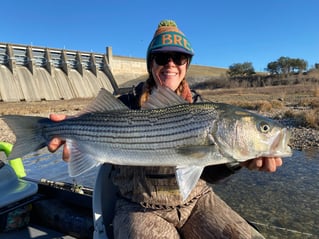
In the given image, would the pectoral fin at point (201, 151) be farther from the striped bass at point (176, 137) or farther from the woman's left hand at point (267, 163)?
the woman's left hand at point (267, 163)

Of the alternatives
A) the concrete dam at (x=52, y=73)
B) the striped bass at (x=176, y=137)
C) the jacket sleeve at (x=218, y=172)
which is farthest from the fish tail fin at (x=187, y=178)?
the concrete dam at (x=52, y=73)

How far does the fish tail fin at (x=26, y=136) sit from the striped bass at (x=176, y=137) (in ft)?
1.37

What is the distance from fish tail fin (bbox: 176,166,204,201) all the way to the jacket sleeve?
2.04 ft

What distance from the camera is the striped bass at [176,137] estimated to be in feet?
9.25

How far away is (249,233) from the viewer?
3211 millimetres

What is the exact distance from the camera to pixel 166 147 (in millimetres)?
2895

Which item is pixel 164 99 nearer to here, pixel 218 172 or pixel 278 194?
pixel 218 172

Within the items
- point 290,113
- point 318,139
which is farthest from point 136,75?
point 318,139

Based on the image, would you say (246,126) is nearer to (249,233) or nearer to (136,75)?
(249,233)

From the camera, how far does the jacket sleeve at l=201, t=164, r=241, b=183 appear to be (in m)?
3.40

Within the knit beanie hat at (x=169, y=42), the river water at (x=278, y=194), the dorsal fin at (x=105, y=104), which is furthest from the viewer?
the river water at (x=278, y=194)

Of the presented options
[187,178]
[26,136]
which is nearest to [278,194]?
[187,178]

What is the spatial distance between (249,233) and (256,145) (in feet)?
3.41

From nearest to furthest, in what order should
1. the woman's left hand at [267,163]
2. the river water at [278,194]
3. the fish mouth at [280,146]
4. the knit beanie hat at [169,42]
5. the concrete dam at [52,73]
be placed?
the fish mouth at [280,146], the woman's left hand at [267,163], the knit beanie hat at [169,42], the river water at [278,194], the concrete dam at [52,73]
